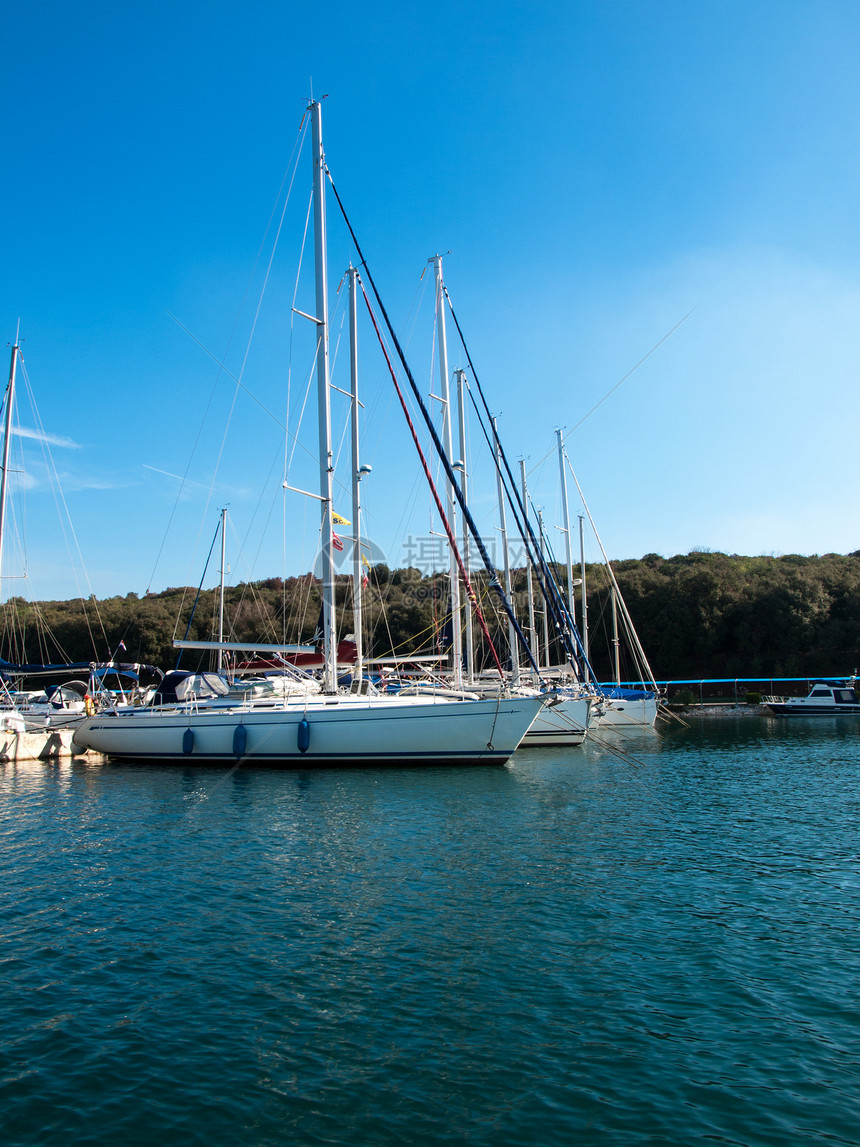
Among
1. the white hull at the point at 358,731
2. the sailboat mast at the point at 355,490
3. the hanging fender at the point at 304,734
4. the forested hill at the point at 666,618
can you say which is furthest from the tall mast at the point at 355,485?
the forested hill at the point at 666,618

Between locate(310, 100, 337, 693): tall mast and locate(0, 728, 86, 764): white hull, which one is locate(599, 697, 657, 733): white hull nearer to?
locate(310, 100, 337, 693): tall mast

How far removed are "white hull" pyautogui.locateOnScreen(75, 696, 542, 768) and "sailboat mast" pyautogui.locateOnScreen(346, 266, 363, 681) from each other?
2.22 metres

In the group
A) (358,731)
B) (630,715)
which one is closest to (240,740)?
(358,731)

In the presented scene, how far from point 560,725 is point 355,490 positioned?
1271 cm

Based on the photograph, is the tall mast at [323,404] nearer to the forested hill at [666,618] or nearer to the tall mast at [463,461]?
the tall mast at [463,461]

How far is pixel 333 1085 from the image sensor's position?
6277 mm

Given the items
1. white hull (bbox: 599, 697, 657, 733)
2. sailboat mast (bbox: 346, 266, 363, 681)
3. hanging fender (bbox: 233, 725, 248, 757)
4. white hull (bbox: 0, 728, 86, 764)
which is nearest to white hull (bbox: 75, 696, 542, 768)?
hanging fender (bbox: 233, 725, 248, 757)

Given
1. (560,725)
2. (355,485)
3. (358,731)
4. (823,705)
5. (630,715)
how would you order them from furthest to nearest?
1. (823,705)
2. (630,715)
3. (560,725)
4. (355,485)
5. (358,731)

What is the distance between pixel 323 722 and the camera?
943 inches

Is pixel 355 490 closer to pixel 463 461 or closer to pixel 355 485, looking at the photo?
pixel 355 485

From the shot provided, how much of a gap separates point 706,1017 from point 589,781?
1482 cm

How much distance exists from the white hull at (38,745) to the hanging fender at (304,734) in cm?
1258

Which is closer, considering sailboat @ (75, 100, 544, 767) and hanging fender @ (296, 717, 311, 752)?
sailboat @ (75, 100, 544, 767)

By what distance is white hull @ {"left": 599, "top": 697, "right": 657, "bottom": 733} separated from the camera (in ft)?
129
